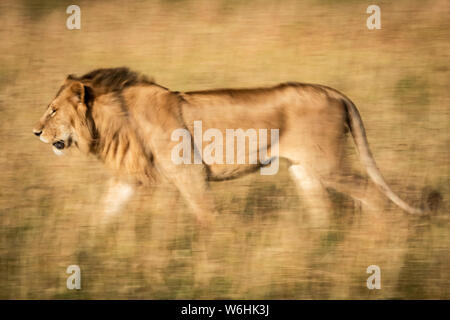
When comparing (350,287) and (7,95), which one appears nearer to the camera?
(350,287)

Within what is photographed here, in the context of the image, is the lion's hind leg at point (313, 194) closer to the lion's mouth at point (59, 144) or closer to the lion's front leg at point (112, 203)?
the lion's front leg at point (112, 203)

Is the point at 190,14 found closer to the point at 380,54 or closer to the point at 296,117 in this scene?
the point at 296,117

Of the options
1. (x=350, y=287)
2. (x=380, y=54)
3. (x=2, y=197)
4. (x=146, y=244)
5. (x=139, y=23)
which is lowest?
(x=350, y=287)

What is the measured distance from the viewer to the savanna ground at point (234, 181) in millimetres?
3979

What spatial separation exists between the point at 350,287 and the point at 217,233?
94 cm

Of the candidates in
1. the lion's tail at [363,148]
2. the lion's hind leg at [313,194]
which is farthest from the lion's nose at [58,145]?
the lion's tail at [363,148]

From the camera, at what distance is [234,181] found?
4.08 metres

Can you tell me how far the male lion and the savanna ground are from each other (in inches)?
3.8

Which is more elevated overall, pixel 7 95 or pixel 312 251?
pixel 7 95

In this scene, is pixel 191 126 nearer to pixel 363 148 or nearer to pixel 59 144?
pixel 59 144

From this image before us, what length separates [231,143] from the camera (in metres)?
4.00

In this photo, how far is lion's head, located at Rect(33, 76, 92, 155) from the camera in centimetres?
407

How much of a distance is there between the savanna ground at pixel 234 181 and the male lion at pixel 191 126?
10 cm

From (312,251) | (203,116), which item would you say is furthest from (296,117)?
(312,251)
